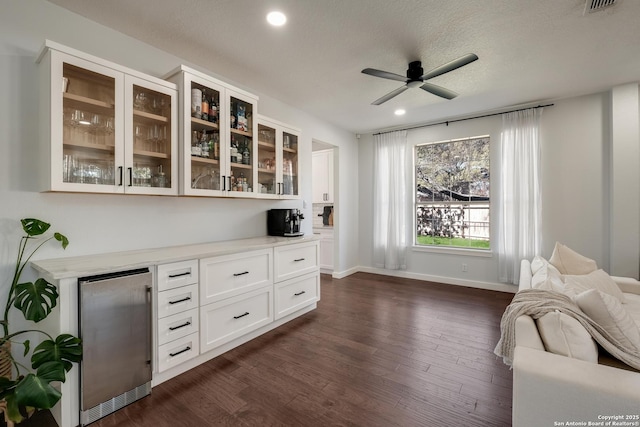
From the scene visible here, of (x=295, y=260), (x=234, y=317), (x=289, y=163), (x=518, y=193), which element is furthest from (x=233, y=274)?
(x=518, y=193)

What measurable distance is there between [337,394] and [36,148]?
105 inches

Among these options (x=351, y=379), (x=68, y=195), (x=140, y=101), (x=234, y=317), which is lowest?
(x=351, y=379)

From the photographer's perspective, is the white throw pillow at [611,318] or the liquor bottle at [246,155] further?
the liquor bottle at [246,155]

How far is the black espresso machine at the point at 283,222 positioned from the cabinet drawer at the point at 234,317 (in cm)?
83

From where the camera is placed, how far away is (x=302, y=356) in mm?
2438

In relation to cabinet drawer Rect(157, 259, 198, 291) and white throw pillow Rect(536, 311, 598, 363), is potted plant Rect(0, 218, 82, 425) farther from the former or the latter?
white throw pillow Rect(536, 311, 598, 363)

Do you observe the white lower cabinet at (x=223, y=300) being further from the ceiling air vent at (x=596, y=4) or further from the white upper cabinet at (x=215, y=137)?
the ceiling air vent at (x=596, y=4)

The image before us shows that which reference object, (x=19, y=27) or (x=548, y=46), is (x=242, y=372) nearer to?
(x=19, y=27)

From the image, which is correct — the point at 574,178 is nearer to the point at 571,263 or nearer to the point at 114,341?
the point at 571,263

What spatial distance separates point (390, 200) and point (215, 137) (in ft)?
11.2

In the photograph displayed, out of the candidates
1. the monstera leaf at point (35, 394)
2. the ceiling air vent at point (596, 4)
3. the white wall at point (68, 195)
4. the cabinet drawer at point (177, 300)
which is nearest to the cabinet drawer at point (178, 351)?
the cabinet drawer at point (177, 300)

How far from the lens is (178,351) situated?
Answer: 2.12 m

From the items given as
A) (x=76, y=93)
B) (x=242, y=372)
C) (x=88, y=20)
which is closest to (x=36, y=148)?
(x=76, y=93)

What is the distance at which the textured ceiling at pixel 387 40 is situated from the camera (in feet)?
6.79
